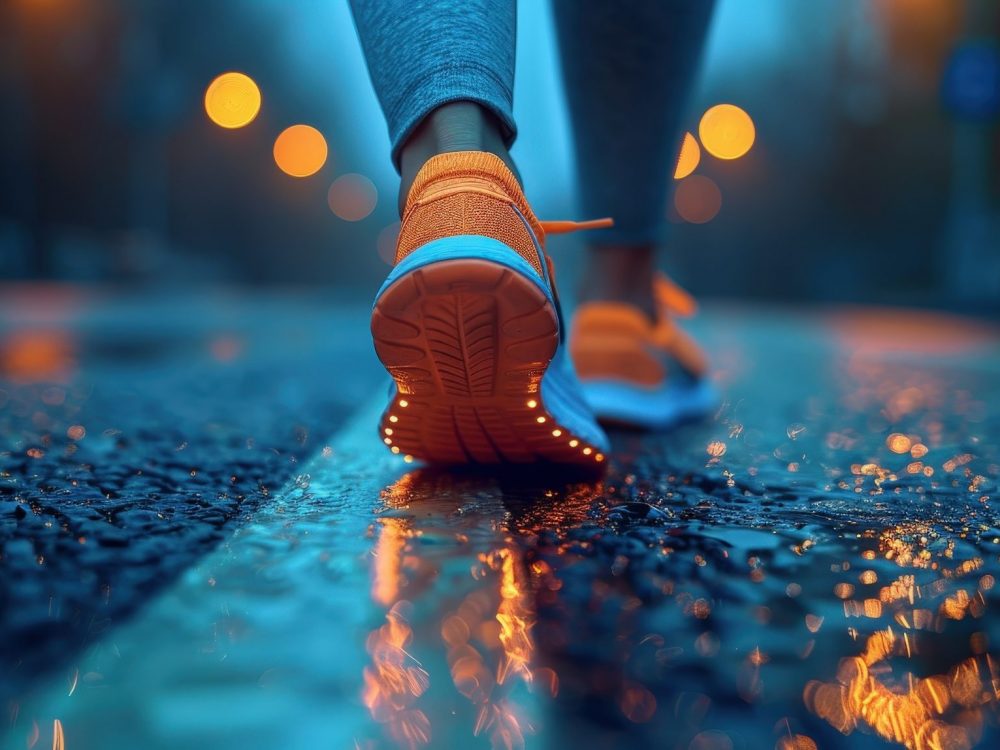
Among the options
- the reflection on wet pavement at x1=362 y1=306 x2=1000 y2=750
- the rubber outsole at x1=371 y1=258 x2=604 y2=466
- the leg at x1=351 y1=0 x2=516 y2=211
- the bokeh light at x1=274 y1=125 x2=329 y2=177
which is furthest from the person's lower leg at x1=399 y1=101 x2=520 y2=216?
the bokeh light at x1=274 y1=125 x2=329 y2=177

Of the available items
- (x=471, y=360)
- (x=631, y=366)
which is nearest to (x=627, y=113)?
(x=631, y=366)

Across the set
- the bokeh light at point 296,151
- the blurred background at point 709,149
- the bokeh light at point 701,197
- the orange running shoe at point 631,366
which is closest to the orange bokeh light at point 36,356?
the orange running shoe at point 631,366

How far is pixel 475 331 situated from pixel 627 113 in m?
0.97

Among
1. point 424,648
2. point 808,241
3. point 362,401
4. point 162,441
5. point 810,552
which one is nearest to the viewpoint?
point 424,648

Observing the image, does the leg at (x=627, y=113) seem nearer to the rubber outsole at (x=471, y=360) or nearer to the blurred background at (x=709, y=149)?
the rubber outsole at (x=471, y=360)

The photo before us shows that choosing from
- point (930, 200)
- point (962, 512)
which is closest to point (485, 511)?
point (962, 512)

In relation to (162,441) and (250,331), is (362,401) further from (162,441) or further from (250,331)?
(250,331)

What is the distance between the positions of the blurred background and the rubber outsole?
539 inches

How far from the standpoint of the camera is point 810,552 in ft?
3.43

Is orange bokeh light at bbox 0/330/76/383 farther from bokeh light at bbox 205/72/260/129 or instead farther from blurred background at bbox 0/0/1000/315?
bokeh light at bbox 205/72/260/129

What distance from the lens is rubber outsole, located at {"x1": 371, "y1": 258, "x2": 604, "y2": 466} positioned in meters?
1.11

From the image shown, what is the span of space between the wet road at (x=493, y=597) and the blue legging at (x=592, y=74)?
510mm

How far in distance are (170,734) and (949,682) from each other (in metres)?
0.52

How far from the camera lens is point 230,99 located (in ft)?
77.0
